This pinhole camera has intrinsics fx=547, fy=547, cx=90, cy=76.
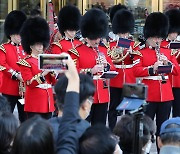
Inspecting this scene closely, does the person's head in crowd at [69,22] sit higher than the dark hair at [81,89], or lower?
higher

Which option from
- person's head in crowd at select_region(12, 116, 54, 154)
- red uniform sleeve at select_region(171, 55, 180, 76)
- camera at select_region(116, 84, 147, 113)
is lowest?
red uniform sleeve at select_region(171, 55, 180, 76)

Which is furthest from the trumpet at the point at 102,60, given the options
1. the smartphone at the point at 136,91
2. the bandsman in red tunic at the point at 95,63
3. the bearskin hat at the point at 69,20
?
the smartphone at the point at 136,91

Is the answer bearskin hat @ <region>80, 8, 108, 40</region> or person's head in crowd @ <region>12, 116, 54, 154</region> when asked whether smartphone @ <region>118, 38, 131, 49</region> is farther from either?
person's head in crowd @ <region>12, 116, 54, 154</region>

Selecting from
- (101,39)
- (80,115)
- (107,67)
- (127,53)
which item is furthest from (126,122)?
(127,53)

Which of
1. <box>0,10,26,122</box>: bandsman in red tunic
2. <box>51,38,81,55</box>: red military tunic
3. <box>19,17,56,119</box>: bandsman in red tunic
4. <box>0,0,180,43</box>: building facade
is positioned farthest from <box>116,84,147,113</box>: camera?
<box>0,0,180,43</box>: building facade

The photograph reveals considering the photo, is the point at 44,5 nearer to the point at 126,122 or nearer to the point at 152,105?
the point at 152,105

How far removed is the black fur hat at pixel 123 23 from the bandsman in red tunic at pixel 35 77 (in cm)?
143

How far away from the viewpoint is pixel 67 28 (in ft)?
20.9

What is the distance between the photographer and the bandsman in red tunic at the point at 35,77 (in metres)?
4.76

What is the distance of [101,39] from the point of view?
5.52 metres

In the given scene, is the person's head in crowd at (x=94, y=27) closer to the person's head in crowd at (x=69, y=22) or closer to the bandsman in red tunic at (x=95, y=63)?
the bandsman in red tunic at (x=95, y=63)

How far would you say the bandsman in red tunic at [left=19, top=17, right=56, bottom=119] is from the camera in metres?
4.76

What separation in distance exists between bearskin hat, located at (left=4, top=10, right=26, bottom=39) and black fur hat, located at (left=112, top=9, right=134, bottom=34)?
111 centimetres

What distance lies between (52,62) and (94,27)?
3102 mm
